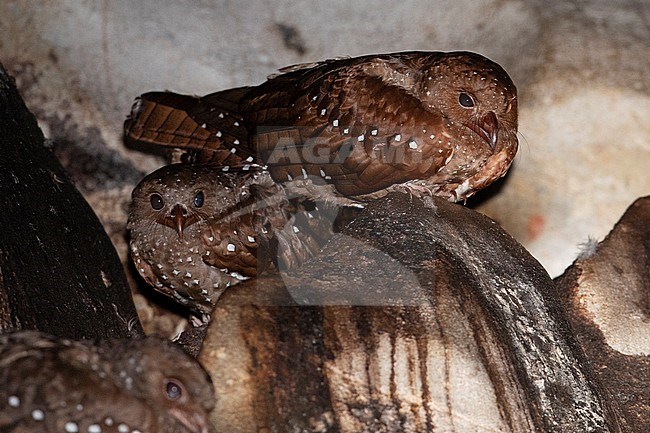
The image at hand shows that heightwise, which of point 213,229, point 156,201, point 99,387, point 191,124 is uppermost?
point 191,124

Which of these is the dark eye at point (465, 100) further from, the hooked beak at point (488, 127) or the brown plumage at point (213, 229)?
the brown plumage at point (213, 229)

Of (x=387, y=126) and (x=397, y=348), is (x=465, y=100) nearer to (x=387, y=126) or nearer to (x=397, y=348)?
(x=387, y=126)

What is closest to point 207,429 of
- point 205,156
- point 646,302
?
point 205,156

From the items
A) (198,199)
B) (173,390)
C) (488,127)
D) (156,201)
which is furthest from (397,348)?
(156,201)

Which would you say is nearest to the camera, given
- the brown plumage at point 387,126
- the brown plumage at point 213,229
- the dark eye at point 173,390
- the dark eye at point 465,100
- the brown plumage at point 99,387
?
the brown plumage at point 99,387

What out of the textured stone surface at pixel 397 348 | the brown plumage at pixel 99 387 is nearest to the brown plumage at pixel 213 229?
the textured stone surface at pixel 397 348

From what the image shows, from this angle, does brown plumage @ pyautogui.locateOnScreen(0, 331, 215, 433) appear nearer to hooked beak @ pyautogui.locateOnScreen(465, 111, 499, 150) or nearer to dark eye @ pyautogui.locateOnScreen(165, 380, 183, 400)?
dark eye @ pyautogui.locateOnScreen(165, 380, 183, 400)

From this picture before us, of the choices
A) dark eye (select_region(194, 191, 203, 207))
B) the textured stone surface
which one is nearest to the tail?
dark eye (select_region(194, 191, 203, 207))
